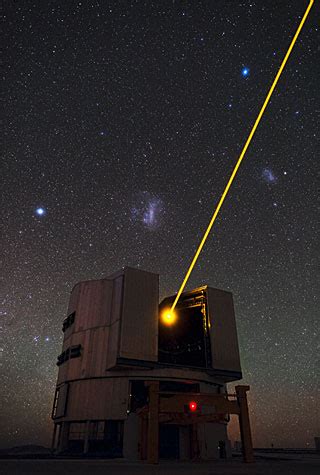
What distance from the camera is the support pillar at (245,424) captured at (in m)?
16.9

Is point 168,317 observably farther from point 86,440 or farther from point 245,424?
point 245,424

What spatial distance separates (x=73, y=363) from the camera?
3014cm

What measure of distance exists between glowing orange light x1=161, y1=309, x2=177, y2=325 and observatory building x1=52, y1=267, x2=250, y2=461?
3.98 meters

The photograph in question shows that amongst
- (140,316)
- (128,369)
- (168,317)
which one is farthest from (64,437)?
(168,317)

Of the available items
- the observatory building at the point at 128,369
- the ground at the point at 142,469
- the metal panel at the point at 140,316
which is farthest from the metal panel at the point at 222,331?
the ground at the point at 142,469

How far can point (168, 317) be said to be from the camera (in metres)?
38.6

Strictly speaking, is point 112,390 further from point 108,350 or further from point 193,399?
point 193,399

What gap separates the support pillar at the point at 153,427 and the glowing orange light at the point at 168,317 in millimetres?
21359

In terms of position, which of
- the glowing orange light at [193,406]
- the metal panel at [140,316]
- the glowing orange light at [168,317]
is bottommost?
the glowing orange light at [193,406]

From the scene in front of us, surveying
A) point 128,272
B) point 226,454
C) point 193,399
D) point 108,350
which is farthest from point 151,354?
point 193,399

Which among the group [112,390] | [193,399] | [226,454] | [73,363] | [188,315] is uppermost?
[188,315]

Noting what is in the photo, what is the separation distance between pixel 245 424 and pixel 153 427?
178 inches

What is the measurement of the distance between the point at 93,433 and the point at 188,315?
14859 mm

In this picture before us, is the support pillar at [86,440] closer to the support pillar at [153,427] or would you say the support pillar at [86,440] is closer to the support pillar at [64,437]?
the support pillar at [64,437]
